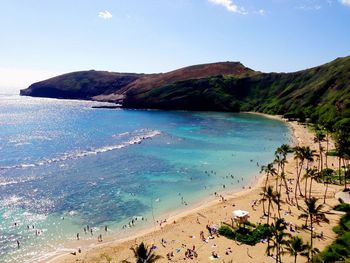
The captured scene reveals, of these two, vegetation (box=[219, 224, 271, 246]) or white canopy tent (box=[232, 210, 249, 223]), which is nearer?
vegetation (box=[219, 224, 271, 246])

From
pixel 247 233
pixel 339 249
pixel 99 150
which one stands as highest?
pixel 99 150


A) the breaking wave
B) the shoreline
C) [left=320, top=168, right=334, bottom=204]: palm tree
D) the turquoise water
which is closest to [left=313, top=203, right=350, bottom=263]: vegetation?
[left=320, top=168, right=334, bottom=204]: palm tree

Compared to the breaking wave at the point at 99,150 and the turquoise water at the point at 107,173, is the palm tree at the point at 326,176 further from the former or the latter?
the breaking wave at the point at 99,150

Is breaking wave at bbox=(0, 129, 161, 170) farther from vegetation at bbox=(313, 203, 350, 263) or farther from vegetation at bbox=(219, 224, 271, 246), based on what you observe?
vegetation at bbox=(313, 203, 350, 263)

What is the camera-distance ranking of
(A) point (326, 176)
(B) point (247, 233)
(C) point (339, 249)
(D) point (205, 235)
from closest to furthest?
(C) point (339, 249)
(B) point (247, 233)
(D) point (205, 235)
(A) point (326, 176)

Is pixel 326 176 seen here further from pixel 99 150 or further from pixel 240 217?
pixel 99 150

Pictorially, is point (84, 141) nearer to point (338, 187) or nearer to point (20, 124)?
point (20, 124)

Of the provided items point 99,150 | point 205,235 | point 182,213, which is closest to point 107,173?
point 99,150
